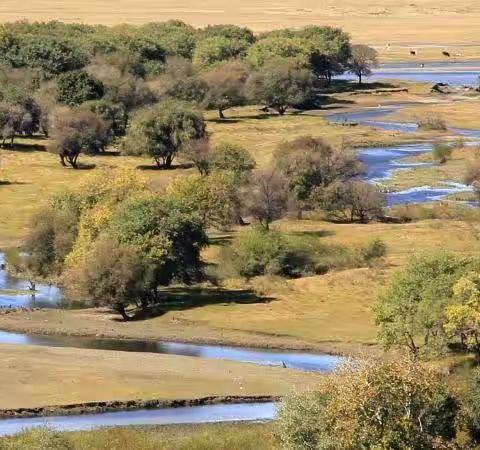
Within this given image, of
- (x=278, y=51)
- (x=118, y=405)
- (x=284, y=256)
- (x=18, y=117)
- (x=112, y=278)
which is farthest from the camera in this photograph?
(x=278, y=51)

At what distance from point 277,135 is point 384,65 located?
68036 mm

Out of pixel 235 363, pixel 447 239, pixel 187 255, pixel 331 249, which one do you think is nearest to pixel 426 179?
pixel 447 239

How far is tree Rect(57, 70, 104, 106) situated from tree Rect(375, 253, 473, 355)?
212ft

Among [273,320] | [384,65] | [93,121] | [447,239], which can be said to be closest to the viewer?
[273,320]

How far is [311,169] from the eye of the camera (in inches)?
3024

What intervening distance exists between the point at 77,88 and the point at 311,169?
3893cm

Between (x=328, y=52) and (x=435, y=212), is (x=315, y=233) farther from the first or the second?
(x=328, y=52)

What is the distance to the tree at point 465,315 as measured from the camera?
139 ft

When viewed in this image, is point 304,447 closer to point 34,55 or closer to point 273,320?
point 273,320

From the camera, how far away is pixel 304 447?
31016 millimetres

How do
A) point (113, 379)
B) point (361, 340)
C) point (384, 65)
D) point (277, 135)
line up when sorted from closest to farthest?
point (113, 379), point (361, 340), point (277, 135), point (384, 65)

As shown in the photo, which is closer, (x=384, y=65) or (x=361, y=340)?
(x=361, y=340)

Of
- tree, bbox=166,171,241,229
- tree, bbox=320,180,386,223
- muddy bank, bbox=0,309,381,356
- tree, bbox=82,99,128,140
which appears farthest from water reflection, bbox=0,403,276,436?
tree, bbox=82,99,128,140

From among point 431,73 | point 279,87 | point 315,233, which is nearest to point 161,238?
point 315,233
